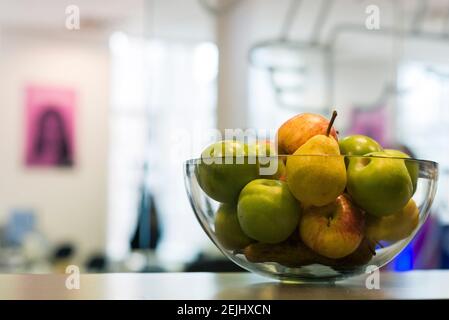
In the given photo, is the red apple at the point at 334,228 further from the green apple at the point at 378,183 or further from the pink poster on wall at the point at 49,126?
the pink poster on wall at the point at 49,126

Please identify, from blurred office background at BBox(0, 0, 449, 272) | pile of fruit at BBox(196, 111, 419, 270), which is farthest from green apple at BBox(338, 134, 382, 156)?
blurred office background at BBox(0, 0, 449, 272)

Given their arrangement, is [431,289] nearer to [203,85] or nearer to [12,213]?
[203,85]

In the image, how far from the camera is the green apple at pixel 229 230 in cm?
54

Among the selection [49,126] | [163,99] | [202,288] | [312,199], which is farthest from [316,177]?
[49,126]

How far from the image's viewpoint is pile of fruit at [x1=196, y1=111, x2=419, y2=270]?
19.6 inches

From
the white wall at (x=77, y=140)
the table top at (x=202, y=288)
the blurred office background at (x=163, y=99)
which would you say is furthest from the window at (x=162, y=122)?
the table top at (x=202, y=288)

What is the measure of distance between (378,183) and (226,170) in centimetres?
12

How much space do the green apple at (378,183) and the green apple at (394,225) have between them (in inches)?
0.5

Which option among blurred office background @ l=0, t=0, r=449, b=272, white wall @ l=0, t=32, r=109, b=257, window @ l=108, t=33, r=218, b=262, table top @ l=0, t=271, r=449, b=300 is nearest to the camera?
table top @ l=0, t=271, r=449, b=300

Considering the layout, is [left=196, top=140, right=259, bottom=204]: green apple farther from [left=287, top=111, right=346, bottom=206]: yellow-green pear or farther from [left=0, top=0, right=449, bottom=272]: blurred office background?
[left=0, top=0, right=449, bottom=272]: blurred office background

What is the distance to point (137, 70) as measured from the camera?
352 centimetres
